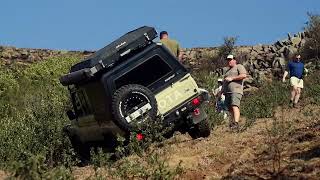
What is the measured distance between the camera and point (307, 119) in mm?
10461

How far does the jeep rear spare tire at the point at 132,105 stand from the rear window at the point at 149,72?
0.52m

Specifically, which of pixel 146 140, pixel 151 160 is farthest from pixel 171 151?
pixel 151 160

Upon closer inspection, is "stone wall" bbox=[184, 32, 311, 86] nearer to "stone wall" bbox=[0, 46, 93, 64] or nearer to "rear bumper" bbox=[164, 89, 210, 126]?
"stone wall" bbox=[0, 46, 93, 64]

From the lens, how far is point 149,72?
10.2m

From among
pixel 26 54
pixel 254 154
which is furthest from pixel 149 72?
pixel 26 54

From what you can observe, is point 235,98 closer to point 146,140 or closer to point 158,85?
point 158,85

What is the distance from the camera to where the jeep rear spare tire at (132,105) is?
9.31 m

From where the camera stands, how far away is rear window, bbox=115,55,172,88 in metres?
10.0

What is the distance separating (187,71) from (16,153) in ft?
10.2

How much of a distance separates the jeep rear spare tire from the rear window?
1.72 feet

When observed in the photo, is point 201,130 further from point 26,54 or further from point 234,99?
point 26,54

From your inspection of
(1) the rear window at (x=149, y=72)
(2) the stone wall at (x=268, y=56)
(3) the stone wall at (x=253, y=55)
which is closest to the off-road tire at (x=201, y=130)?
(1) the rear window at (x=149, y=72)

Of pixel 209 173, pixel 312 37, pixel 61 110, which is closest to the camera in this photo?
pixel 209 173

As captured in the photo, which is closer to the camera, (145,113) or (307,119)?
(145,113)
